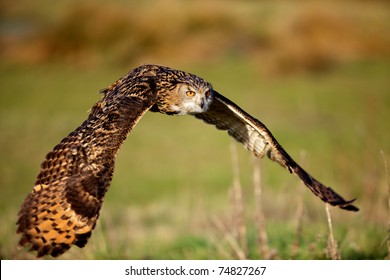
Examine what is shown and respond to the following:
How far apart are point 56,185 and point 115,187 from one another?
1049cm

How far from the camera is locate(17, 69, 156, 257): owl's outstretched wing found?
12.1 ft

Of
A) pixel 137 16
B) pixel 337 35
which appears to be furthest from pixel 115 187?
pixel 337 35

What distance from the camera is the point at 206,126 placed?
20.4 metres

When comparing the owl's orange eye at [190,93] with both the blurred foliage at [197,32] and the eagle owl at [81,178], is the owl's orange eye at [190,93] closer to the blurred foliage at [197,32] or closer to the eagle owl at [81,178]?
the eagle owl at [81,178]

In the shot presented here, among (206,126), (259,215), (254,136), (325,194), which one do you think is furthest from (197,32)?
(325,194)

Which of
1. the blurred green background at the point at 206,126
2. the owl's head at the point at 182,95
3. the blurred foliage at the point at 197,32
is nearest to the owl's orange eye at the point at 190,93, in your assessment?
the owl's head at the point at 182,95

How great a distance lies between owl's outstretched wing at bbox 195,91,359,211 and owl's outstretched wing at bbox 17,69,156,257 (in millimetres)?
1049

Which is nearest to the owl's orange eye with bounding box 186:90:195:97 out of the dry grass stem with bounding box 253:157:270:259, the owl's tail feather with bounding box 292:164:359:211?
the owl's tail feather with bounding box 292:164:359:211

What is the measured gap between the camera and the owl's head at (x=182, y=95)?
4871 mm

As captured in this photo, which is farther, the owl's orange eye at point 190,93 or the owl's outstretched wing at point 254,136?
the owl's orange eye at point 190,93

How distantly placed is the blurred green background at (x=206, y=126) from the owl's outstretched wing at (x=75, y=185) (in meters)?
2.04

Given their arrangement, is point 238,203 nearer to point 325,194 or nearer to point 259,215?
point 259,215

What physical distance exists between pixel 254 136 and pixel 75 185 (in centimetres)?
181

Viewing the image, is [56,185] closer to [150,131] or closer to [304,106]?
[150,131]
